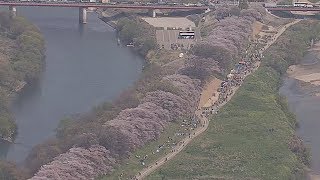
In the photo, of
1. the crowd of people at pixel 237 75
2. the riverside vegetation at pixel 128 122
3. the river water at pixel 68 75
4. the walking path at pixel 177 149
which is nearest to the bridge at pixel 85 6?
the river water at pixel 68 75

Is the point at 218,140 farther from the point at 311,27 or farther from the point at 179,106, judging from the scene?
the point at 311,27

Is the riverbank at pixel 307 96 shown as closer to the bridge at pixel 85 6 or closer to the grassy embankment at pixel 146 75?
the grassy embankment at pixel 146 75

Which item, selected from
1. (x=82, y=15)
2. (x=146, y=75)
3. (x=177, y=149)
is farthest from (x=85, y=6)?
(x=177, y=149)

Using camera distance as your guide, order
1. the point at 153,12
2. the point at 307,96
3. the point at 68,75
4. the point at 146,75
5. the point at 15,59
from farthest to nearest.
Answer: the point at 153,12 → the point at 68,75 → the point at 15,59 → the point at 307,96 → the point at 146,75

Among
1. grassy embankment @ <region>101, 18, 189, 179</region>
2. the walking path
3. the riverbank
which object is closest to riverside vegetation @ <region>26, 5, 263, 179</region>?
grassy embankment @ <region>101, 18, 189, 179</region>

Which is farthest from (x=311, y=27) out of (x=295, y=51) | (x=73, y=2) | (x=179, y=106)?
(x=179, y=106)

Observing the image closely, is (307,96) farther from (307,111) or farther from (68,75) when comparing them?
(68,75)
